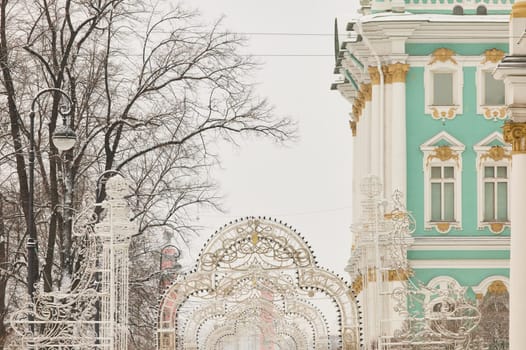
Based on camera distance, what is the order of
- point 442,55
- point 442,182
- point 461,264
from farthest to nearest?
1. point 442,182
2. point 442,55
3. point 461,264

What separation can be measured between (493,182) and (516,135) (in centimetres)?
2532

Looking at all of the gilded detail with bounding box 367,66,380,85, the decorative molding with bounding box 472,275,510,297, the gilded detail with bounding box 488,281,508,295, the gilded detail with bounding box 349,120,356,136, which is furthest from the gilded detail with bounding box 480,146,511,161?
the gilded detail with bounding box 349,120,356,136

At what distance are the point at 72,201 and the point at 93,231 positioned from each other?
26.4ft

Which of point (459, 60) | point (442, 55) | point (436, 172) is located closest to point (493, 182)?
point (436, 172)

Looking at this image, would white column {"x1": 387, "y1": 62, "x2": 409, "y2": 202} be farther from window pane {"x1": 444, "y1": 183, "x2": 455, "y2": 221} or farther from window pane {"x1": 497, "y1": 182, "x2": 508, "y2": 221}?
window pane {"x1": 497, "y1": 182, "x2": 508, "y2": 221}

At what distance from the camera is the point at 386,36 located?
55.2 meters

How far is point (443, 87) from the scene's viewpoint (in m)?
56.2

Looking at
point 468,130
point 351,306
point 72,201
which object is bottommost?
point 351,306

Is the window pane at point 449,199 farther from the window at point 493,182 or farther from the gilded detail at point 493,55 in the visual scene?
the gilded detail at point 493,55

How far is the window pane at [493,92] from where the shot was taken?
5612 cm

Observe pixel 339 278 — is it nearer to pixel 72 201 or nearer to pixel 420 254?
pixel 72 201

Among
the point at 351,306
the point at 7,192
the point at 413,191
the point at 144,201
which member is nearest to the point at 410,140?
the point at 413,191

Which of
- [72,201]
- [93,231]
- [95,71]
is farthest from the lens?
[95,71]

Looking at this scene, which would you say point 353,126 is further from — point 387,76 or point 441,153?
point 441,153
